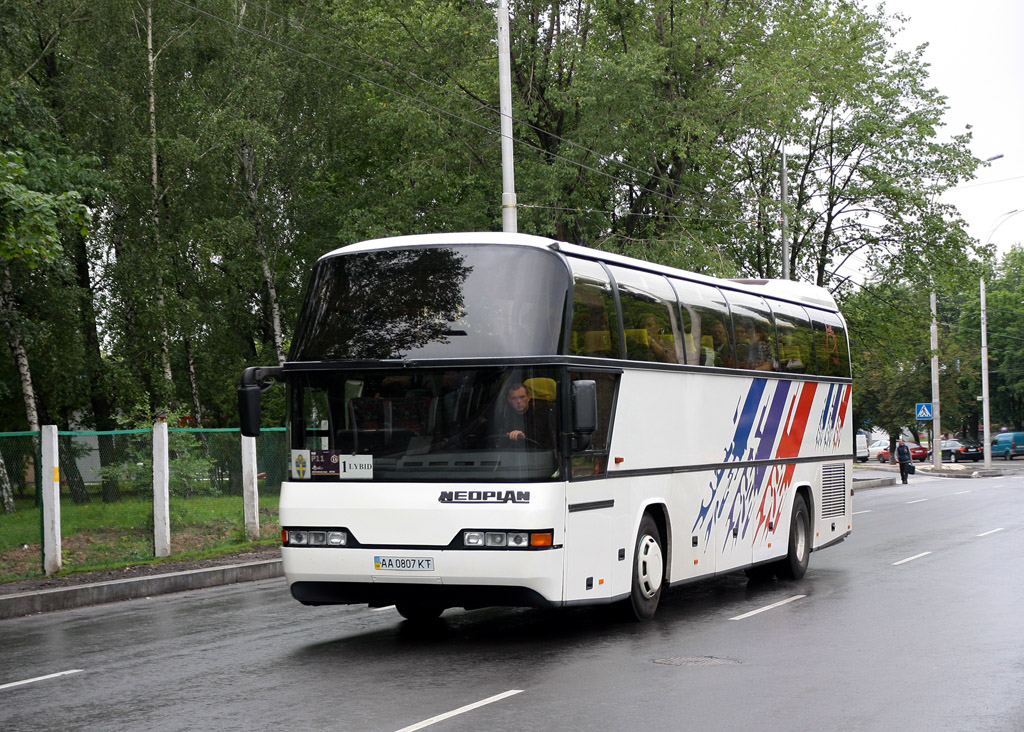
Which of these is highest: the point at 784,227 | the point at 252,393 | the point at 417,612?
the point at 784,227

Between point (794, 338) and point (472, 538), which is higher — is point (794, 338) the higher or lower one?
the higher one

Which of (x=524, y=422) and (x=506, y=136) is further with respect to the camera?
(x=506, y=136)

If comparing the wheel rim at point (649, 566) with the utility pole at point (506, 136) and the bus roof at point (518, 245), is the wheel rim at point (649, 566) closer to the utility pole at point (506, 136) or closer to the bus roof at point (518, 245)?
the bus roof at point (518, 245)

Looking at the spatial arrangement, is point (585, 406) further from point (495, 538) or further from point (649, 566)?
point (649, 566)

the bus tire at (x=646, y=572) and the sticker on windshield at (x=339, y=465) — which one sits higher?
the sticker on windshield at (x=339, y=465)

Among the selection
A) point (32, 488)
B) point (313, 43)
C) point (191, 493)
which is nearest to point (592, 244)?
point (313, 43)

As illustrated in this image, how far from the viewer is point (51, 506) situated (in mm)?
16000

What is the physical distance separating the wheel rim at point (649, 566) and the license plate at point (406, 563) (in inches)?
91.9

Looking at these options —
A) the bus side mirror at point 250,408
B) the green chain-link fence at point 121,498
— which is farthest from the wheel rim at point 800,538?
the green chain-link fence at point 121,498

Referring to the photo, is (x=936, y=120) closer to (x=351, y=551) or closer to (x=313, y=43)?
(x=313, y=43)

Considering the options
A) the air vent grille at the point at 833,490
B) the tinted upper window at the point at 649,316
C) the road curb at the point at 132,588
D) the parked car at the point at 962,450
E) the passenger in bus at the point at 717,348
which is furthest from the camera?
the parked car at the point at 962,450

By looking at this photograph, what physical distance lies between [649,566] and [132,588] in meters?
6.95

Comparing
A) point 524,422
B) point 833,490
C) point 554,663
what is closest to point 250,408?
point 524,422

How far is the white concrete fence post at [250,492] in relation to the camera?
20141mm
